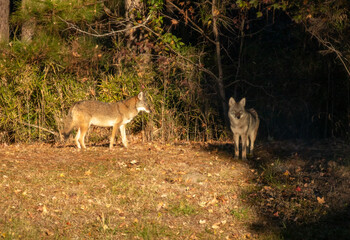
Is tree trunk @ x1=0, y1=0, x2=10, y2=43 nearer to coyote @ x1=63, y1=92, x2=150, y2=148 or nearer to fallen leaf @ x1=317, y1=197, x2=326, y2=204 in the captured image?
coyote @ x1=63, y1=92, x2=150, y2=148

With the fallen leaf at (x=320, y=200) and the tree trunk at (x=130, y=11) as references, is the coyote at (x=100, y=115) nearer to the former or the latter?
the tree trunk at (x=130, y=11)

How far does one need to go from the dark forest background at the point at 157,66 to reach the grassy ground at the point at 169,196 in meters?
2.42

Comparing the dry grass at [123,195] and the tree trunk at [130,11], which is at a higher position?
the tree trunk at [130,11]

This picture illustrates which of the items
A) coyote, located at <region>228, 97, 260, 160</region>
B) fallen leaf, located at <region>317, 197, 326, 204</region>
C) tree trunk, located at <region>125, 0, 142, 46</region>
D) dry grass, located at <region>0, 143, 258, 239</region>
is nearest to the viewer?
dry grass, located at <region>0, 143, 258, 239</region>

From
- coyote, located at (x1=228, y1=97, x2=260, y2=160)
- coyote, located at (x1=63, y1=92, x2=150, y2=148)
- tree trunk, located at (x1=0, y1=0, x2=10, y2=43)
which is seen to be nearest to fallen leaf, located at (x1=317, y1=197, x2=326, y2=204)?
coyote, located at (x1=228, y1=97, x2=260, y2=160)

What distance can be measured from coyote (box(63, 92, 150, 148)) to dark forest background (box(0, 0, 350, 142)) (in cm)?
130

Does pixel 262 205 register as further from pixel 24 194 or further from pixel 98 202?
pixel 24 194

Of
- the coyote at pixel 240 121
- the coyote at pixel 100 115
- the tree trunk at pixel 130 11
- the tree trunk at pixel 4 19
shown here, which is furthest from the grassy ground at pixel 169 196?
the tree trunk at pixel 4 19

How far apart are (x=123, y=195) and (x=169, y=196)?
2.34ft

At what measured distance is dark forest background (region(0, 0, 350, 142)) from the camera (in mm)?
11930

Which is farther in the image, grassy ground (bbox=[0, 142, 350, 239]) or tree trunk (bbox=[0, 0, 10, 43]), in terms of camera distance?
tree trunk (bbox=[0, 0, 10, 43])

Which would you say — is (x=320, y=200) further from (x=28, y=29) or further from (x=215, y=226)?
(x=28, y=29)

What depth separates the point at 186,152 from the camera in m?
10.1

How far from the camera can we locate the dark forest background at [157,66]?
470 inches
